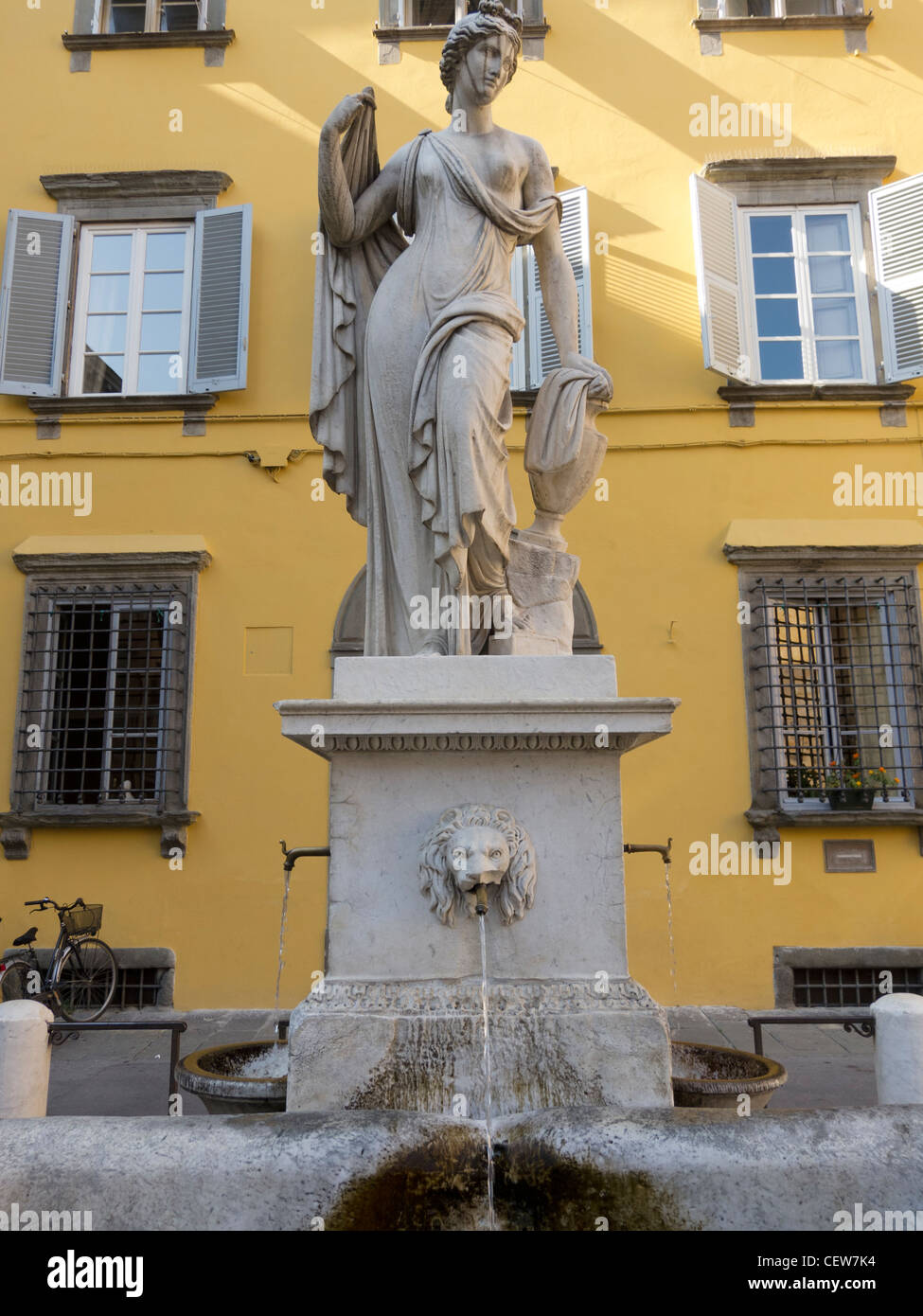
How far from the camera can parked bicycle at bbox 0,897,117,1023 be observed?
22.3 ft

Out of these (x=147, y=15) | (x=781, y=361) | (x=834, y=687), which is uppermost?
(x=147, y=15)

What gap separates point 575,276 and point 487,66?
18.3ft

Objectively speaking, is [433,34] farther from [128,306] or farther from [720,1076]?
[720,1076]

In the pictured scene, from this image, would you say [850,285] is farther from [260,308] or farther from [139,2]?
[139,2]

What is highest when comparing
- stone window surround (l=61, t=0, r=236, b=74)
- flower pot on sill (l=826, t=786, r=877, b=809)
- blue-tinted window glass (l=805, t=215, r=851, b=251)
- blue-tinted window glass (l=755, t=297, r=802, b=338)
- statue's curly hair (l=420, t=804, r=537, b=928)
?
stone window surround (l=61, t=0, r=236, b=74)

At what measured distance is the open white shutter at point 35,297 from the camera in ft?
28.2

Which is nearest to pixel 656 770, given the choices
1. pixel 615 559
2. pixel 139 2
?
pixel 615 559

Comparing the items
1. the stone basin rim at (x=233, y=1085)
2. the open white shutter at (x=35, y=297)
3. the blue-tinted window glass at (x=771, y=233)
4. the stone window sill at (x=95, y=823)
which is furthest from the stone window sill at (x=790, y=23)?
the stone basin rim at (x=233, y=1085)

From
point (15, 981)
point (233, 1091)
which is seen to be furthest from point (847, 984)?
point (233, 1091)

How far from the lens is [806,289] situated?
28.9ft

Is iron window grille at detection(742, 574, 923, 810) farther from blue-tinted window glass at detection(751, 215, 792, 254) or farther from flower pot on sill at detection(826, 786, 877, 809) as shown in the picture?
blue-tinted window glass at detection(751, 215, 792, 254)

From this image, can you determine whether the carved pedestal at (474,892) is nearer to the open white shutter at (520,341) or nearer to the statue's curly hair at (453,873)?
the statue's curly hair at (453,873)

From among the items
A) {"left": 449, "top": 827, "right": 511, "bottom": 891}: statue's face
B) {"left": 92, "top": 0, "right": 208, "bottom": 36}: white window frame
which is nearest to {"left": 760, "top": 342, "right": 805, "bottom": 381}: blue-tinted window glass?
{"left": 92, "top": 0, "right": 208, "bottom": 36}: white window frame

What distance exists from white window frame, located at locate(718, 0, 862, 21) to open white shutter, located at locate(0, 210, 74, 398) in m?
6.11
